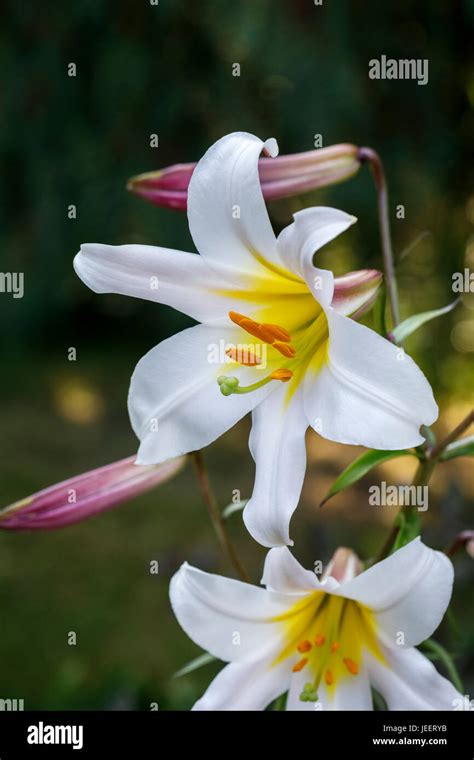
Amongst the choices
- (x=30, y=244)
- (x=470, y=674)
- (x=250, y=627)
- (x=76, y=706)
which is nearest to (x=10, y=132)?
(x=30, y=244)

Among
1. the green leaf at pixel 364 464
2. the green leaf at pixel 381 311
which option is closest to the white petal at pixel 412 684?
the green leaf at pixel 364 464

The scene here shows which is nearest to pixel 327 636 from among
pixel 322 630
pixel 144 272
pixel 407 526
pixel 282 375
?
pixel 322 630

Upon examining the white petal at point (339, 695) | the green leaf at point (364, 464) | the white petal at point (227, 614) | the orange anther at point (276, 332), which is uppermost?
the orange anther at point (276, 332)

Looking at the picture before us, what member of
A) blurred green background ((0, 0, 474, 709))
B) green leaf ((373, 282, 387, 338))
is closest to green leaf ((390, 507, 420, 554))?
green leaf ((373, 282, 387, 338))

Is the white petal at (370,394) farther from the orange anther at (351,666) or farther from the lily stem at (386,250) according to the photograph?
the orange anther at (351,666)
